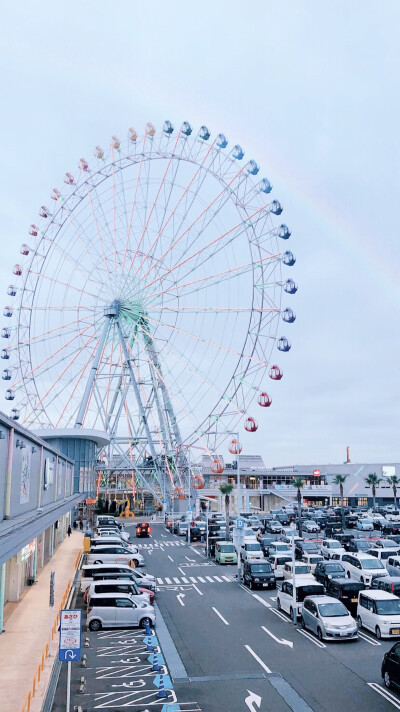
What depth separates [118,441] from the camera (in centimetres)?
7019

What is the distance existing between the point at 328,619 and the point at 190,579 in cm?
1543

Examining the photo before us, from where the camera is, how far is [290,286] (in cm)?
4766

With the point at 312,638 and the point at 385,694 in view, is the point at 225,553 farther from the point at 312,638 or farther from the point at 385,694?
the point at 385,694

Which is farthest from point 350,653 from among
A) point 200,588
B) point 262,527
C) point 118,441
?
point 118,441

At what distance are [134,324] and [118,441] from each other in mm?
19990

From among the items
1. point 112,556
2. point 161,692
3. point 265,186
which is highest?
point 265,186

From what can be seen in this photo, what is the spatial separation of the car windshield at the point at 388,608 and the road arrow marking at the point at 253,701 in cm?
773

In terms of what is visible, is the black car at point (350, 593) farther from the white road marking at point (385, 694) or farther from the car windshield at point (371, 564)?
the white road marking at point (385, 694)

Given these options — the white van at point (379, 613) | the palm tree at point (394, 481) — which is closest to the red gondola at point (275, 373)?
the white van at point (379, 613)

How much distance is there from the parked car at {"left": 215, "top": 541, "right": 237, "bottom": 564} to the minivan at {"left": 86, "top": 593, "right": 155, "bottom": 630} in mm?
18750

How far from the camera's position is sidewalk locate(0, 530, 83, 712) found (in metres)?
15.3

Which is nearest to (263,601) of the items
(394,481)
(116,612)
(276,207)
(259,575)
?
(259,575)

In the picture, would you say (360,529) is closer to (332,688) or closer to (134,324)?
(134,324)

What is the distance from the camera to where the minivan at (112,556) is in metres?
35.0
